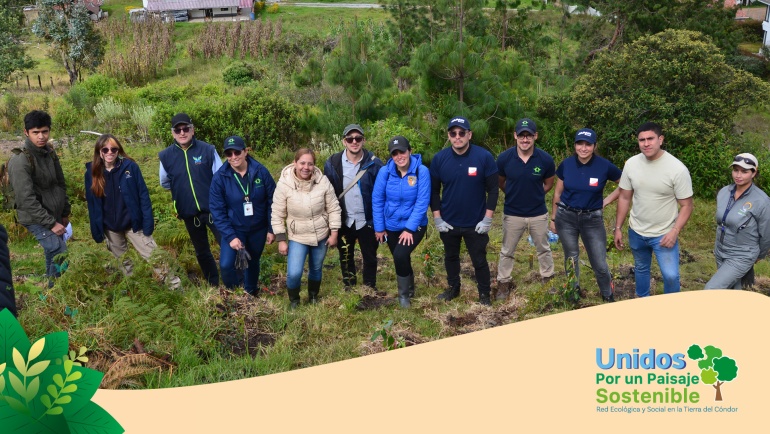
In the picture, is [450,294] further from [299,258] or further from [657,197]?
[657,197]

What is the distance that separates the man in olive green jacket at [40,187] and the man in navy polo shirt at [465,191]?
131 inches

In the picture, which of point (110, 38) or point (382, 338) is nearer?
point (382, 338)

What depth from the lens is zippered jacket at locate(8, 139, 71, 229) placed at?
5684 mm

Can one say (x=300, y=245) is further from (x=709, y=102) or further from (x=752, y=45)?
(x=752, y=45)

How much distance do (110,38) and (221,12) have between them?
10.7 m

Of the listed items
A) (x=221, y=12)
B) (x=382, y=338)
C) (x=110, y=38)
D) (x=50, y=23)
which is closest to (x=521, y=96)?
(x=382, y=338)

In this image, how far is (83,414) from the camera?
3059 mm

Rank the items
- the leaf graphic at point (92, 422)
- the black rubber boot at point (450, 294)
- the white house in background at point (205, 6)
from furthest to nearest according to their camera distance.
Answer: the white house in background at point (205, 6) < the black rubber boot at point (450, 294) < the leaf graphic at point (92, 422)

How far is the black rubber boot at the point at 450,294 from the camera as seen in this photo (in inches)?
242

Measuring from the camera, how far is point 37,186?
19.2 ft

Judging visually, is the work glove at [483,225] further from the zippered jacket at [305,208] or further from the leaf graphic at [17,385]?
the leaf graphic at [17,385]

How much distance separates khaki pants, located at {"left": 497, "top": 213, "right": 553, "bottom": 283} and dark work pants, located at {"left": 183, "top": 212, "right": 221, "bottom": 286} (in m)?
2.67

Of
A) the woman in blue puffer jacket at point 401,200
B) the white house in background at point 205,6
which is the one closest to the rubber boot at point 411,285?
the woman in blue puffer jacket at point 401,200

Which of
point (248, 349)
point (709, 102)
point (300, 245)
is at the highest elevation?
point (709, 102)
